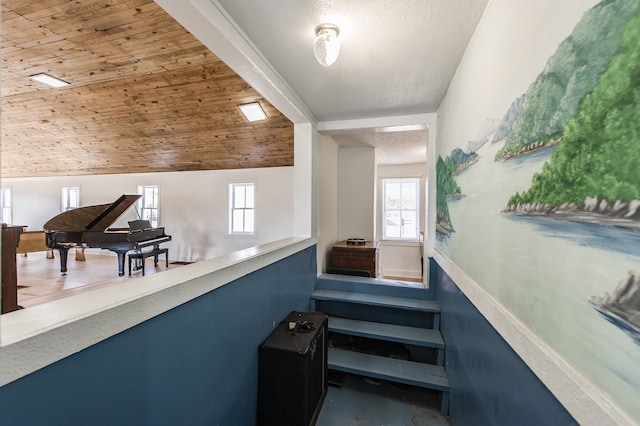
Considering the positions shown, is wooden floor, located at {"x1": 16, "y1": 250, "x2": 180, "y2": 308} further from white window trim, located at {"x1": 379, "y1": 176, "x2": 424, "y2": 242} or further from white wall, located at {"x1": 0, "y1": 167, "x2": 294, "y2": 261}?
white window trim, located at {"x1": 379, "y1": 176, "x2": 424, "y2": 242}

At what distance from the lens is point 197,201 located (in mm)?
5766

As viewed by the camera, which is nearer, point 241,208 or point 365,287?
point 365,287

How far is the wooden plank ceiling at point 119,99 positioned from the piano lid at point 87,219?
105 cm

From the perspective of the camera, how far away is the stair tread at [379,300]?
8.00 feet

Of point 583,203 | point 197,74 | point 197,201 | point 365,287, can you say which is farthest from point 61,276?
point 583,203

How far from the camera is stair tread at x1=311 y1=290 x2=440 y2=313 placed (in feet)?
8.00

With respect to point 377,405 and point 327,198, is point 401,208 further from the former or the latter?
point 377,405

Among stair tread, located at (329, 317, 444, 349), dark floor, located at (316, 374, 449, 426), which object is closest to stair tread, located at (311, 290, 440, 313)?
stair tread, located at (329, 317, 444, 349)

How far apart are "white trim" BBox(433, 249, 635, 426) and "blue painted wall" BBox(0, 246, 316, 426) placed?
127 centimetres

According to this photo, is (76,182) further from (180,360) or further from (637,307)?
(637,307)

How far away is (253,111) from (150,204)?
3.98m

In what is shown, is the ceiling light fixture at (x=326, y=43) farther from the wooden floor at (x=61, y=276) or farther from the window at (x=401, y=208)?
the window at (x=401, y=208)

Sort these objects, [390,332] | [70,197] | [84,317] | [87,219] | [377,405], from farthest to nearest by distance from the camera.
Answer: [70,197] < [87,219] < [390,332] < [377,405] < [84,317]

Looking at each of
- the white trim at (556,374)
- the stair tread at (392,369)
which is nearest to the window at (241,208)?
the stair tread at (392,369)
